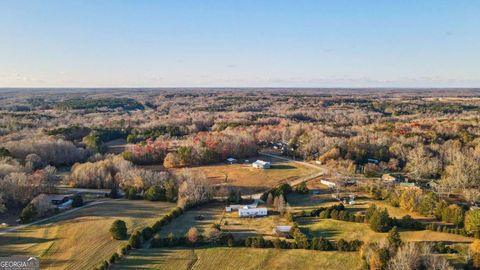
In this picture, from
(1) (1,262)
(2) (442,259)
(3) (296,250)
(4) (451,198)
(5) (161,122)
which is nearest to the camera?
(1) (1,262)

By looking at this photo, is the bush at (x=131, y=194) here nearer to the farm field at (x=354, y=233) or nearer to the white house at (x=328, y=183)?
the farm field at (x=354, y=233)

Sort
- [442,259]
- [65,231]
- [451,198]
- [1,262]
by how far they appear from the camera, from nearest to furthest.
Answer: [1,262], [442,259], [65,231], [451,198]

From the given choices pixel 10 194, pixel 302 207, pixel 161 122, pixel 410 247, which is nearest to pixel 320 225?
pixel 302 207

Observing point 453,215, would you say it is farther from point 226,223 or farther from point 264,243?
point 226,223

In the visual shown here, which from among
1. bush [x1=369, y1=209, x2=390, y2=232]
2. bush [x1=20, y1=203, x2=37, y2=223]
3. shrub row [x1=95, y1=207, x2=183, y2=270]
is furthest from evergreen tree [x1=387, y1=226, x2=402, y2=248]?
bush [x1=20, y1=203, x2=37, y2=223]

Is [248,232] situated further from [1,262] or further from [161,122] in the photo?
[161,122]

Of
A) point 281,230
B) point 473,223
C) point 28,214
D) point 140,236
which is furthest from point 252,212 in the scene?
point 28,214

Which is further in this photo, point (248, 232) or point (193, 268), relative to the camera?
point (248, 232)

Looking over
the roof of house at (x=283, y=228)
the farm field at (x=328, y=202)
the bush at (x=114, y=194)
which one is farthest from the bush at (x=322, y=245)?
the bush at (x=114, y=194)
